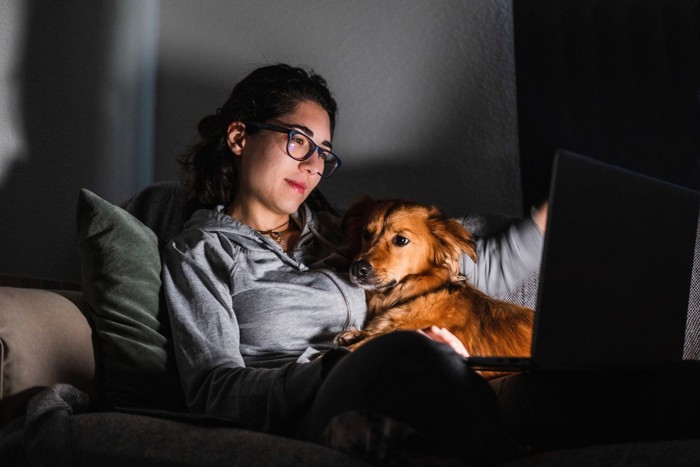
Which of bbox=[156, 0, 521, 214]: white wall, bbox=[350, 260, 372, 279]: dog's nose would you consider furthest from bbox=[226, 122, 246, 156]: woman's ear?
bbox=[156, 0, 521, 214]: white wall

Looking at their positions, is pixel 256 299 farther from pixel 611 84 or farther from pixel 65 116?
pixel 611 84

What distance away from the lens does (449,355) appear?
43.7 inches

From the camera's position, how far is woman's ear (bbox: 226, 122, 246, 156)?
6.57 ft

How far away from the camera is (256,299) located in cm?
174

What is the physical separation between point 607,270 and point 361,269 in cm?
74

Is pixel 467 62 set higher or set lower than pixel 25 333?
higher

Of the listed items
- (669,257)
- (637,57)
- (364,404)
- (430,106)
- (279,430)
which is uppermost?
(637,57)

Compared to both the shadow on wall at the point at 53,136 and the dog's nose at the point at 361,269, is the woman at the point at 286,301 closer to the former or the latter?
the dog's nose at the point at 361,269

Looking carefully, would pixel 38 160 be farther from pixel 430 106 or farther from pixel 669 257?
pixel 669 257

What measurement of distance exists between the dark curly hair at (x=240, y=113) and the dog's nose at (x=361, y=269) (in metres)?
0.40

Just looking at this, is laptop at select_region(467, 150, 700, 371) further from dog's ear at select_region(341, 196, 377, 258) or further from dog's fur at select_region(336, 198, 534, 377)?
dog's ear at select_region(341, 196, 377, 258)

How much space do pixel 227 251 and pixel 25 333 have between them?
1.61 feet

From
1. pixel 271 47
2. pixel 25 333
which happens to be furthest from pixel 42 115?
pixel 25 333

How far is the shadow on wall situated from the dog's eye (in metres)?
1.02
